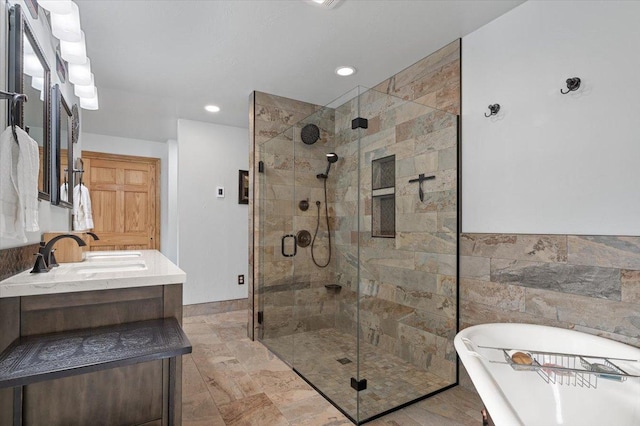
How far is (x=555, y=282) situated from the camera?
180cm

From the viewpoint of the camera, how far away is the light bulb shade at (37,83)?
1.61 m

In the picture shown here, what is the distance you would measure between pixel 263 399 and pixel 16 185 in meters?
1.77

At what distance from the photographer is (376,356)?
2336 mm

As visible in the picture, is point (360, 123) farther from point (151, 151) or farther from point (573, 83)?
point (151, 151)

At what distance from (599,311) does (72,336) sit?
233 cm

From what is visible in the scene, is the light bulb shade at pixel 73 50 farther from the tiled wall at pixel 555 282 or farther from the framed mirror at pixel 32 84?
the tiled wall at pixel 555 282

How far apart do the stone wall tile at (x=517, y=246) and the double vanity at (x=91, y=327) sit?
5.84ft

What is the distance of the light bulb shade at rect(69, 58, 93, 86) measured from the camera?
2.04 meters

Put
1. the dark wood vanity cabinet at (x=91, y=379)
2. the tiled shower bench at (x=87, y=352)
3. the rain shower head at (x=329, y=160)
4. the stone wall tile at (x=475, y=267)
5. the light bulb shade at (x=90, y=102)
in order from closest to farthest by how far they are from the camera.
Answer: the tiled shower bench at (x=87, y=352), the dark wood vanity cabinet at (x=91, y=379), the stone wall tile at (x=475, y=267), the light bulb shade at (x=90, y=102), the rain shower head at (x=329, y=160)

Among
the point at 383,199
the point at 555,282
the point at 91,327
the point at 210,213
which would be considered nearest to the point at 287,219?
the point at 383,199

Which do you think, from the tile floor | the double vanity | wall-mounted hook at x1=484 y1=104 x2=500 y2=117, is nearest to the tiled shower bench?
the double vanity

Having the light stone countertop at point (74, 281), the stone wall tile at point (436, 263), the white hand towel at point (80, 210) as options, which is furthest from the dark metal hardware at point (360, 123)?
the white hand towel at point (80, 210)

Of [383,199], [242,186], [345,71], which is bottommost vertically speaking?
[383,199]

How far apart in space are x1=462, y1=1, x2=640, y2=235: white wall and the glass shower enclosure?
23 centimetres
